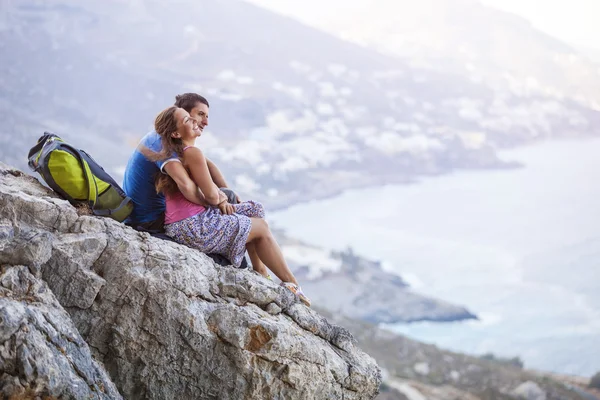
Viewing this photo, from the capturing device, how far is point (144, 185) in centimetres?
557

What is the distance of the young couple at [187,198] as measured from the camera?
543cm

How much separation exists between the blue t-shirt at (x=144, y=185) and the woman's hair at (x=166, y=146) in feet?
0.12

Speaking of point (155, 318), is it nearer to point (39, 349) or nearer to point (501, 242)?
point (39, 349)

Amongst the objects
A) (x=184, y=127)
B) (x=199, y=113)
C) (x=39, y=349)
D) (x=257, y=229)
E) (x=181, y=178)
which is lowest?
(x=39, y=349)

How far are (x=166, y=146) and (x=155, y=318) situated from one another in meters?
1.39

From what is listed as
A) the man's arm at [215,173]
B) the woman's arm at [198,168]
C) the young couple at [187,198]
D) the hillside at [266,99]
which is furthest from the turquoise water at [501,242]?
the woman's arm at [198,168]

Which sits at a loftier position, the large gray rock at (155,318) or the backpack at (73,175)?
the backpack at (73,175)

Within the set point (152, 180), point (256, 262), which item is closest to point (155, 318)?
point (152, 180)

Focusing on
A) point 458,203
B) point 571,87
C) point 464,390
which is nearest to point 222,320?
point 464,390

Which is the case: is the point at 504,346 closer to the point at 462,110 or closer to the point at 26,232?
the point at 462,110

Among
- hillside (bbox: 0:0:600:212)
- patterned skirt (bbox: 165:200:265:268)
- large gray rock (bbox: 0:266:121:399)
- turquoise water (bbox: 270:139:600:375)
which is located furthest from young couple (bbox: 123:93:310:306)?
hillside (bbox: 0:0:600:212)

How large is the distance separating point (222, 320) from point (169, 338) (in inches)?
14.9

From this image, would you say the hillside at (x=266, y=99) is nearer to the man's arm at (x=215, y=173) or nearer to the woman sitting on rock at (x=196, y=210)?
the man's arm at (x=215, y=173)

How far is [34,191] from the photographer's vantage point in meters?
5.20
